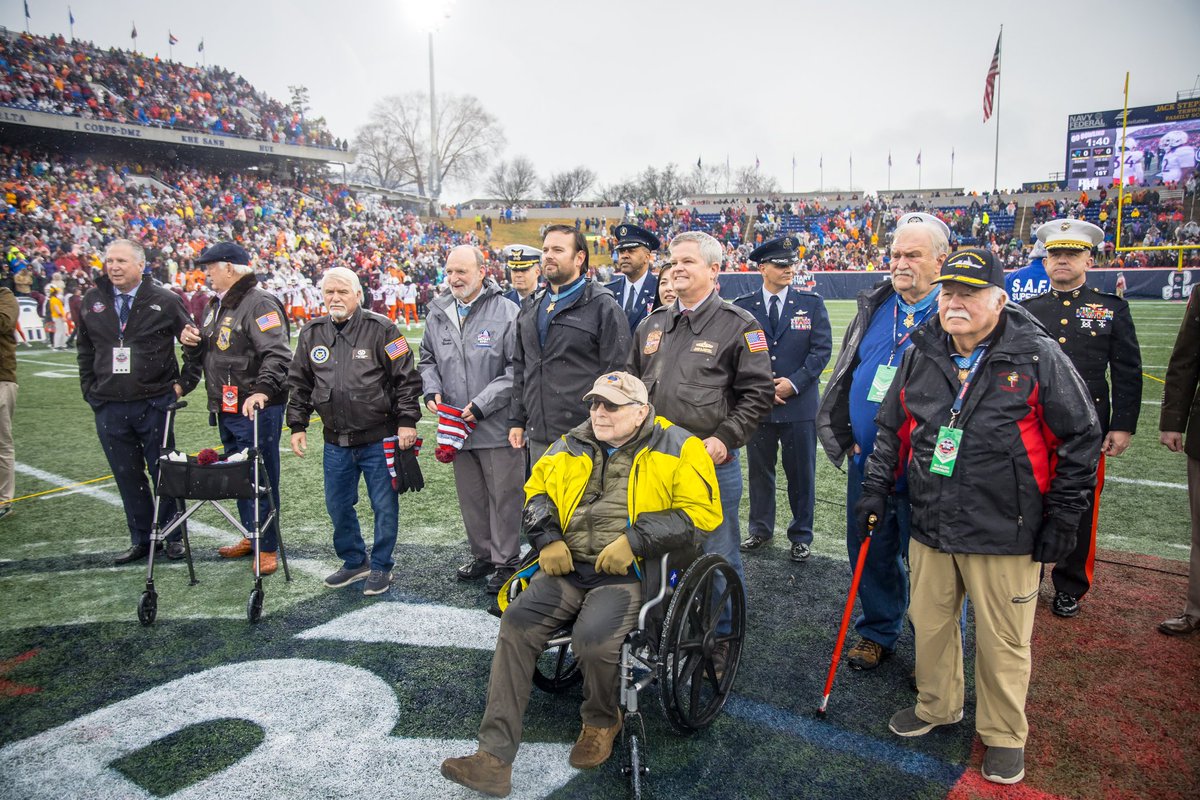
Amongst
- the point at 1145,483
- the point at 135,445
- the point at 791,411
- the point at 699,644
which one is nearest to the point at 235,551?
the point at 135,445

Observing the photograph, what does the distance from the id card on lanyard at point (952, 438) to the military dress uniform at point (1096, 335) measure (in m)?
1.66

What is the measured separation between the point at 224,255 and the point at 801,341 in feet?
13.4

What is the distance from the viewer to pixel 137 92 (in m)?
33.2

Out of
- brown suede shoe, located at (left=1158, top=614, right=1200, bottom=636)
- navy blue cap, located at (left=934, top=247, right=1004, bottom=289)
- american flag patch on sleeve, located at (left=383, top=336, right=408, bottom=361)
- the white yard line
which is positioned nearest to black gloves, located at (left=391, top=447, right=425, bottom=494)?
american flag patch on sleeve, located at (left=383, top=336, right=408, bottom=361)

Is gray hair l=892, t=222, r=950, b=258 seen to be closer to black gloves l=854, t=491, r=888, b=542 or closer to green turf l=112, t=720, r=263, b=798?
black gloves l=854, t=491, r=888, b=542

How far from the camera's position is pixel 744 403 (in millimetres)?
3715

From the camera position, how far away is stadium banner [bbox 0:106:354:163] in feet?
91.0

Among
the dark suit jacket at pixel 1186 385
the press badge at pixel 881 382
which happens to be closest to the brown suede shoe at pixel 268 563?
the press badge at pixel 881 382

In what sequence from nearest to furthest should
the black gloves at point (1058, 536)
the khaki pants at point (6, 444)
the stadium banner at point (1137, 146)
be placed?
the black gloves at point (1058, 536), the khaki pants at point (6, 444), the stadium banner at point (1137, 146)

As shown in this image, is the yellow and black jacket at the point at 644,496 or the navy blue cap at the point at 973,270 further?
the yellow and black jacket at the point at 644,496

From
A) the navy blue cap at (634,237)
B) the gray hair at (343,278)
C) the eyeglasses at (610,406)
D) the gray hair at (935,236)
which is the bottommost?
the eyeglasses at (610,406)

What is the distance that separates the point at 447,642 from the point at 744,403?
6.71ft

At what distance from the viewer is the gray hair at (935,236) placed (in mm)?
3523

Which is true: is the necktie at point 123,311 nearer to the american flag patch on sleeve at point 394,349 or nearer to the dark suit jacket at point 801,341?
the american flag patch on sleeve at point 394,349
